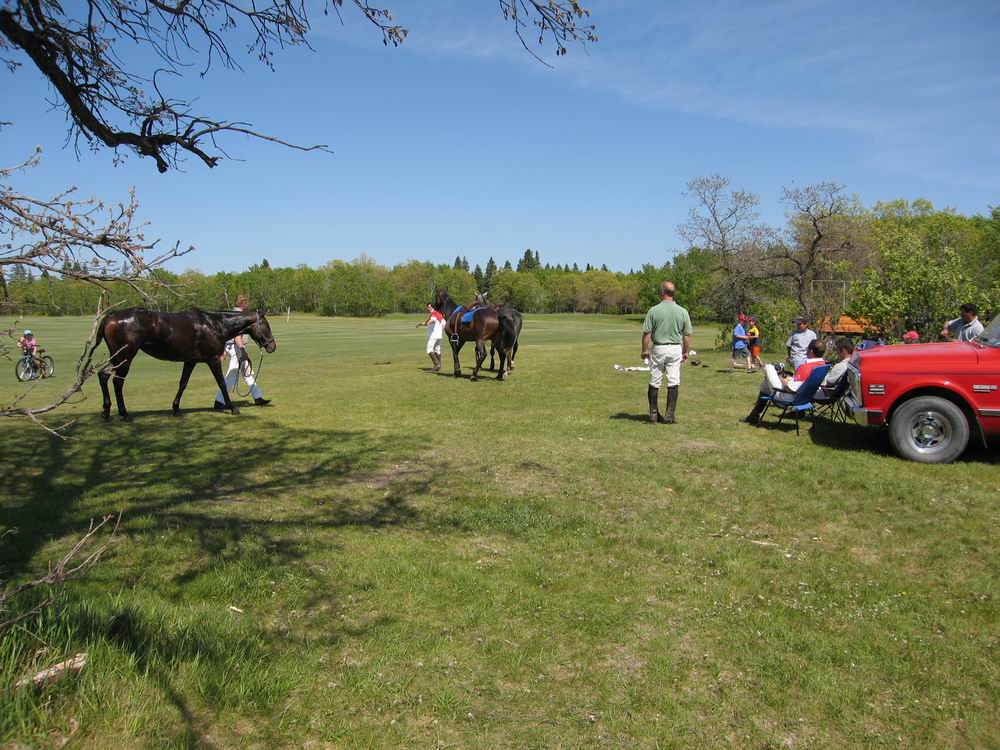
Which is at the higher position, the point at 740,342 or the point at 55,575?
the point at 740,342

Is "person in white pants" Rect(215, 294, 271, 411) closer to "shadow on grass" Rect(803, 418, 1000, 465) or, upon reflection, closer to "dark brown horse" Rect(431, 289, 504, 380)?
"dark brown horse" Rect(431, 289, 504, 380)

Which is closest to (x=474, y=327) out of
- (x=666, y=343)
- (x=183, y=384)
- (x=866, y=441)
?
(x=183, y=384)

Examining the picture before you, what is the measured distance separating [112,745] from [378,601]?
1940 mm

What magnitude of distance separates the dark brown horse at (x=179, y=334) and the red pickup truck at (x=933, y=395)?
10535 mm

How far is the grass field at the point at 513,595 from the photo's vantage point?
3406 mm

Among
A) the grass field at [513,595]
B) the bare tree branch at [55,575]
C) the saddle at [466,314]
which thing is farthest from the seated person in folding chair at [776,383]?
the bare tree branch at [55,575]

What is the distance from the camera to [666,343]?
36.3ft

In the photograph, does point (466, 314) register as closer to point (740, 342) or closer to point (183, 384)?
point (183, 384)

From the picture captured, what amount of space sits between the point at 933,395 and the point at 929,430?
0.44 meters

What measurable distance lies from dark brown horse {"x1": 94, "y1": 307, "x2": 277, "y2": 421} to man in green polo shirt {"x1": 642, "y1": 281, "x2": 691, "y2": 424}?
741 centimetres

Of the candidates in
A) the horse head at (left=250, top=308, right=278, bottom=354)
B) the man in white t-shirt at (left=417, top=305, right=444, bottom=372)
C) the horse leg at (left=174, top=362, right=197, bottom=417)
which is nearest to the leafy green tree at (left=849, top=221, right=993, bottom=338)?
the man in white t-shirt at (left=417, top=305, right=444, bottom=372)

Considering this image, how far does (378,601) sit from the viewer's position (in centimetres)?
473

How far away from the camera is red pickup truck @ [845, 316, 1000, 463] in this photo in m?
8.09

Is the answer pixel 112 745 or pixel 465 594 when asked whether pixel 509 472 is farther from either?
pixel 112 745
